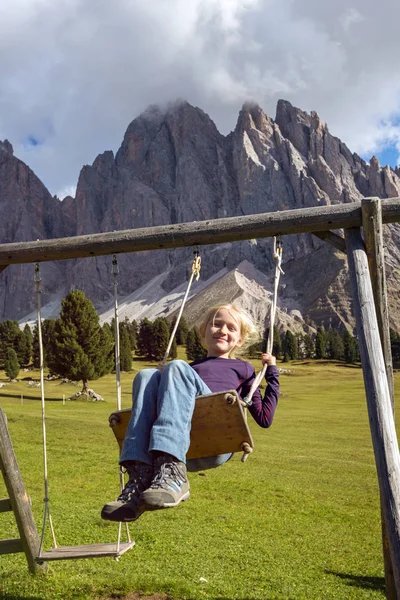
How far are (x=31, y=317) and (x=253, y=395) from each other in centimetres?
18380

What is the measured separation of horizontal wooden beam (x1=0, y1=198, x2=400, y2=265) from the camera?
4.97 metres

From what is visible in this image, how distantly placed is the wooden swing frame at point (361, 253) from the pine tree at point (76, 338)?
1203 inches

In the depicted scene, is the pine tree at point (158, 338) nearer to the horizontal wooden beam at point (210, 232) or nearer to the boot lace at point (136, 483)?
the horizontal wooden beam at point (210, 232)

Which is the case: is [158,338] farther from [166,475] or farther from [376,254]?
[166,475]

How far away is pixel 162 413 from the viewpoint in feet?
13.4

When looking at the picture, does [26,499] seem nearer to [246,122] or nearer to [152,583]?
[152,583]

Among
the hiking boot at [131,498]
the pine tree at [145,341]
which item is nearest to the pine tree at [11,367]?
the pine tree at [145,341]

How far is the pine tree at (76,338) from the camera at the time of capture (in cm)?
3650

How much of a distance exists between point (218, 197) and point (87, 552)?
608ft

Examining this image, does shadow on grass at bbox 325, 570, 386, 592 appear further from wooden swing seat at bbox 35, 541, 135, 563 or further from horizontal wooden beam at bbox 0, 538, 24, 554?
horizontal wooden beam at bbox 0, 538, 24, 554

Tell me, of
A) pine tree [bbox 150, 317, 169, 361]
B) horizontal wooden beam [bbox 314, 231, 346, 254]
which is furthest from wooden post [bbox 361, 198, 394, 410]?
pine tree [bbox 150, 317, 169, 361]

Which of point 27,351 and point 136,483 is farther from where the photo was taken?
point 27,351

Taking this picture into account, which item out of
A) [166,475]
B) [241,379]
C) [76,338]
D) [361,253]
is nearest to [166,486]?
[166,475]

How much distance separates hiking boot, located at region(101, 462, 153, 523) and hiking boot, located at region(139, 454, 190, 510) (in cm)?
9
